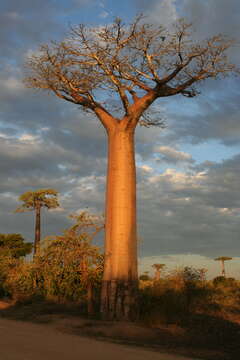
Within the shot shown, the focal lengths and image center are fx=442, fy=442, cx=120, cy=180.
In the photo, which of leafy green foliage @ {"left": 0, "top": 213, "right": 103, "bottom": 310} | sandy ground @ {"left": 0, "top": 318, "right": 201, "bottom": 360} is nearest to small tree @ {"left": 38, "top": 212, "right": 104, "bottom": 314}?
leafy green foliage @ {"left": 0, "top": 213, "right": 103, "bottom": 310}

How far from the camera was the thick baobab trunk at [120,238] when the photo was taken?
9.75 m

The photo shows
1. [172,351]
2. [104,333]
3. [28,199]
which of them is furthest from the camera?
[28,199]

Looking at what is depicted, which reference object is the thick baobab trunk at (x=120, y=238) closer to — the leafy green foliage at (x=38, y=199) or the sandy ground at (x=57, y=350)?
the sandy ground at (x=57, y=350)

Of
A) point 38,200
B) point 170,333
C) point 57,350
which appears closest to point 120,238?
point 170,333

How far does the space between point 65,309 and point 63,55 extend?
693 cm

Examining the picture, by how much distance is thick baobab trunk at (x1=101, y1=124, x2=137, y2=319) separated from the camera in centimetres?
975

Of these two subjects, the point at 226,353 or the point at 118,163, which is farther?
the point at 118,163

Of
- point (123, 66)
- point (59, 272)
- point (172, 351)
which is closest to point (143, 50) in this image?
point (123, 66)

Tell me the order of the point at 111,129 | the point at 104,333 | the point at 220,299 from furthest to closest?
the point at 220,299 → the point at 111,129 → the point at 104,333

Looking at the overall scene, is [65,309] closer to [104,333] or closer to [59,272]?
[59,272]

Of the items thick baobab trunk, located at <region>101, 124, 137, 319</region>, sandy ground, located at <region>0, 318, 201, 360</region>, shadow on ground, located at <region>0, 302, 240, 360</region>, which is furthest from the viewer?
thick baobab trunk, located at <region>101, 124, 137, 319</region>

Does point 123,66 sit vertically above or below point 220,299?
above

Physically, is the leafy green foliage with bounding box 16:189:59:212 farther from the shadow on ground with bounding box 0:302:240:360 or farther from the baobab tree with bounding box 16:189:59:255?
the shadow on ground with bounding box 0:302:240:360

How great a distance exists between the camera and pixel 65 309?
11.8 metres
